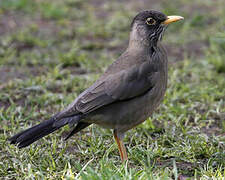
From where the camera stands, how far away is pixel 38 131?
506cm

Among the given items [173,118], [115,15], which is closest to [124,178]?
[173,118]

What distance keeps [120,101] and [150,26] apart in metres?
1.03

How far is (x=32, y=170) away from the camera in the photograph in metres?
4.77

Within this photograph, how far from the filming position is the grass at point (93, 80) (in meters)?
4.94

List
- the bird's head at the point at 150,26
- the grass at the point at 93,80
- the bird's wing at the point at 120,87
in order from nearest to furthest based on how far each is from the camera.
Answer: the grass at the point at 93,80, the bird's wing at the point at 120,87, the bird's head at the point at 150,26

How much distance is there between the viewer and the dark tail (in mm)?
4984

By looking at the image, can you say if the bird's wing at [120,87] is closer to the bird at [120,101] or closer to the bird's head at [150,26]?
the bird at [120,101]

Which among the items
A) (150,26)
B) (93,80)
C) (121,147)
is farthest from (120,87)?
(93,80)

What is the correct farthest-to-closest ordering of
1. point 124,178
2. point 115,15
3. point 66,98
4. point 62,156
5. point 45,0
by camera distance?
point 45,0, point 115,15, point 66,98, point 62,156, point 124,178

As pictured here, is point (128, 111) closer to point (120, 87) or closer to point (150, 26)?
point (120, 87)

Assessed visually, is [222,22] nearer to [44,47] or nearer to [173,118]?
[44,47]

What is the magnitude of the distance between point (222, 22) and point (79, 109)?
599cm

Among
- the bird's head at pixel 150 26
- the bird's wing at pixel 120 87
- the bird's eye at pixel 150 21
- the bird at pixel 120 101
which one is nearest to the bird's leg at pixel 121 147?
the bird at pixel 120 101

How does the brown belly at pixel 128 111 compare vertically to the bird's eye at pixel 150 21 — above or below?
below
